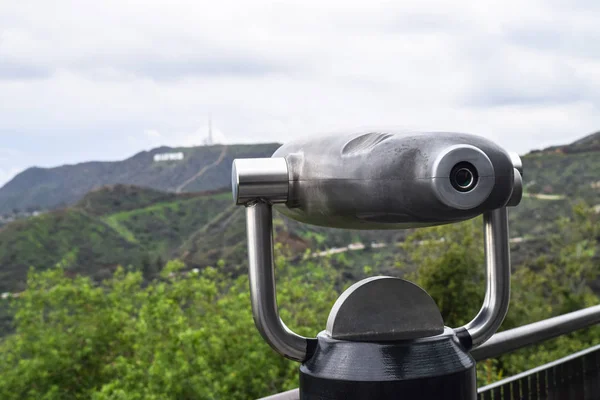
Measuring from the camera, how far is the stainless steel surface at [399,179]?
2.76 ft

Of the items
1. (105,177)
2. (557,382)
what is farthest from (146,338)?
(105,177)

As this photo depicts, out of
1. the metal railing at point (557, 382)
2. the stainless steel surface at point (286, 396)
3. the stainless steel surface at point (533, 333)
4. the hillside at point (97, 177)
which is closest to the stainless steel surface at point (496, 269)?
the stainless steel surface at point (286, 396)

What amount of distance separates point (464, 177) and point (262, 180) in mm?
234

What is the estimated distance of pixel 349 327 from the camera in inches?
38.7

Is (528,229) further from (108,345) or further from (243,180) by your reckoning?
(243,180)

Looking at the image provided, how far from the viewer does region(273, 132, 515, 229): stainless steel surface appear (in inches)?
33.1

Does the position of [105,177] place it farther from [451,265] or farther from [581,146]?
[451,265]

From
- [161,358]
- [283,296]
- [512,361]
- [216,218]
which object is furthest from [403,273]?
[216,218]

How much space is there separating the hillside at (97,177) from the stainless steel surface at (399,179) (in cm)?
4410

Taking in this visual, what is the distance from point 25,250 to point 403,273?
18.8m

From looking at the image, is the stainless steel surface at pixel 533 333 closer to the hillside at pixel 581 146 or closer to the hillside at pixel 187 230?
the hillside at pixel 187 230

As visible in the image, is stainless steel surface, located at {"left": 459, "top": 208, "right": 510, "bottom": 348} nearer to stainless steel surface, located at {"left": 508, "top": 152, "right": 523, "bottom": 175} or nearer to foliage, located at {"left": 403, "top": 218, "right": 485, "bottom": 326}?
stainless steel surface, located at {"left": 508, "top": 152, "right": 523, "bottom": 175}

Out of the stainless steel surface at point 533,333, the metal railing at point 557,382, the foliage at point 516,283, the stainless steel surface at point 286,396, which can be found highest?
the stainless steel surface at point 286,396

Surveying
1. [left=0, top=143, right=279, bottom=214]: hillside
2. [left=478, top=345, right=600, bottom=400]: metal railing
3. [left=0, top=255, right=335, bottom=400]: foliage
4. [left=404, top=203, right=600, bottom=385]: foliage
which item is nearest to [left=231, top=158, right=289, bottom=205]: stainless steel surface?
[left=478, top=345, right=600, bottom=400]: metal railing
